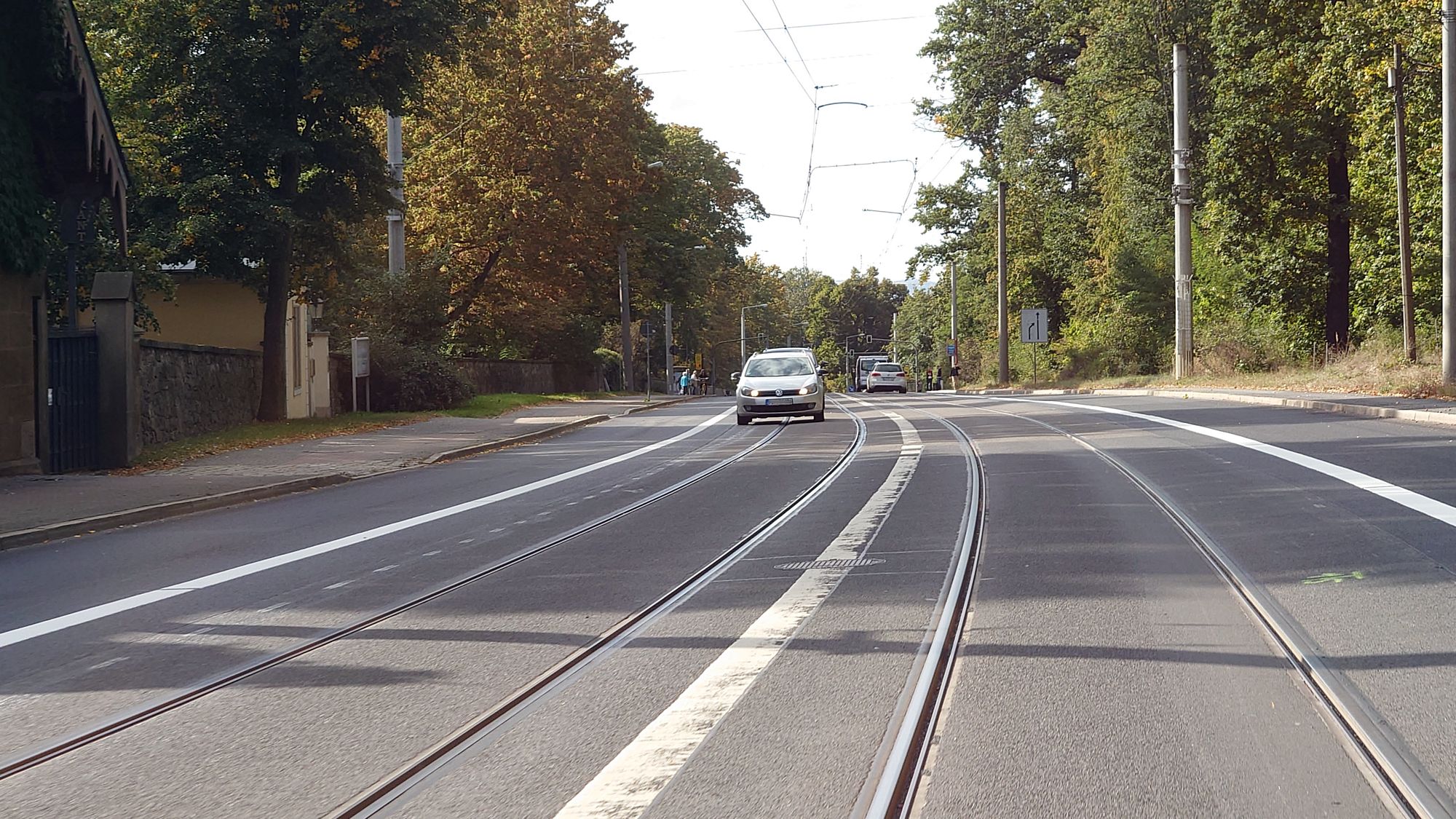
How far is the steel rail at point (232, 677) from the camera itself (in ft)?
15.5

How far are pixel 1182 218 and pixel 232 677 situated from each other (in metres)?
34.1

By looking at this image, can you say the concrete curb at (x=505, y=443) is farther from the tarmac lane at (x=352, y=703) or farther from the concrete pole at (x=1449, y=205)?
the concrete pole at (x=1449, y=205)

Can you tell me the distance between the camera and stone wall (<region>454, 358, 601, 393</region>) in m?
43.6

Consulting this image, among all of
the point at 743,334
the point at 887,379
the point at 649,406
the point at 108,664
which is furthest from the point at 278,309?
the point at 743,334

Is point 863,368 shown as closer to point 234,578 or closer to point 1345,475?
point 1345,475

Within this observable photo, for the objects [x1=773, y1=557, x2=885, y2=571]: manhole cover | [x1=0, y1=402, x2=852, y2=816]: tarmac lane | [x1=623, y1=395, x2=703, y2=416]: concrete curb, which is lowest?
[x1=0, y1=402, x2=852, y2=816]: tarmac lane

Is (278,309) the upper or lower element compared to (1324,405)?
upper

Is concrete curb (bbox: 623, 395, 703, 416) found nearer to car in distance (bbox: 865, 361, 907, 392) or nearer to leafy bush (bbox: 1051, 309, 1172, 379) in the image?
leafy bush (bbox: 1051, 309, 1172, 379)

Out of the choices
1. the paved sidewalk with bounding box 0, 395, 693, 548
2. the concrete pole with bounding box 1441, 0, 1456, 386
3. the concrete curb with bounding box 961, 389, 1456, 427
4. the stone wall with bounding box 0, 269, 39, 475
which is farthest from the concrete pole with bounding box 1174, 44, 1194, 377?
the stone wall with bounding box 0, 269, 39, 475

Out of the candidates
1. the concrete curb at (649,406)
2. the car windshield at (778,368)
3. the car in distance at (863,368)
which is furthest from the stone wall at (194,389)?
the car in distance at (863,368)

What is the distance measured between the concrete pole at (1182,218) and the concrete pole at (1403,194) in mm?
7201

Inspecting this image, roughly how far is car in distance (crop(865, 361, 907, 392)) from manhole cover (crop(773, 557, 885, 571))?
53.5m

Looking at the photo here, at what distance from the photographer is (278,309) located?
84.1 ft

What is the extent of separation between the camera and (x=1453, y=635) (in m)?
5.90
